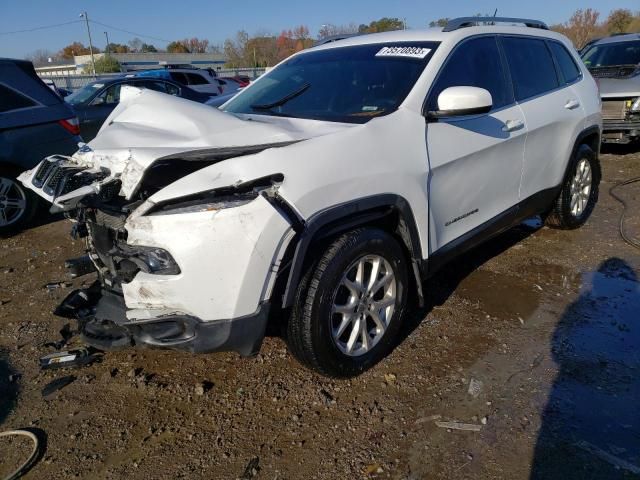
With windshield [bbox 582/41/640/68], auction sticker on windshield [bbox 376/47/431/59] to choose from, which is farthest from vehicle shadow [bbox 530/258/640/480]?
windshield [bbox 582/41/640/68]

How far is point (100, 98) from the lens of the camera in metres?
9.54

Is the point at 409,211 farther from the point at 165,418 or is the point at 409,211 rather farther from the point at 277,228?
the point at 165,418

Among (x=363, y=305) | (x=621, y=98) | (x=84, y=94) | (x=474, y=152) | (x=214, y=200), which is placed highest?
(x=84, y=94)

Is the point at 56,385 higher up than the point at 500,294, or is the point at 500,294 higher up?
the point at 56,385

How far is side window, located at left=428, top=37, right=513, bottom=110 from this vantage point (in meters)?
3.26

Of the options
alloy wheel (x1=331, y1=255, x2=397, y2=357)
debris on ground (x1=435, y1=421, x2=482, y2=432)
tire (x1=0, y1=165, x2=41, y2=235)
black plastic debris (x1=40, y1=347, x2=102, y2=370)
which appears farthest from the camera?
tire (x1=0, y1=165, x2=41, y2=235)

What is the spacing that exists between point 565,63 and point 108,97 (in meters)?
8.09

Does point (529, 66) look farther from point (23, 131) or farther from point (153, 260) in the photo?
point (23, 131)

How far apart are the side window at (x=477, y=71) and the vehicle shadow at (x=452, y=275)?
1396mm

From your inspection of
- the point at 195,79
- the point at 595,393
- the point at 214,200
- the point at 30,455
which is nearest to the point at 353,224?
the point at 214,200

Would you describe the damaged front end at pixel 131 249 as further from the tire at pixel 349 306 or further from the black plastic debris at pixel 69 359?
the black plastic debris at pixel 69 359

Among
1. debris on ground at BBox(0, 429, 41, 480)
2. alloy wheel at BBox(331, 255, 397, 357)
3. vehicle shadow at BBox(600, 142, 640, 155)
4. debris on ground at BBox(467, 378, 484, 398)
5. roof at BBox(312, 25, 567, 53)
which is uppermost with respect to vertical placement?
roof at BBox(312, 25, 567, 53)

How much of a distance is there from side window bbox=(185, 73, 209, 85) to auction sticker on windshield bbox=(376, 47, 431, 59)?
1257 centimetres

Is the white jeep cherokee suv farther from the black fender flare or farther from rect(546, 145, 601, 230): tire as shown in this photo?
rect(546, 145, 601, 230): tire
